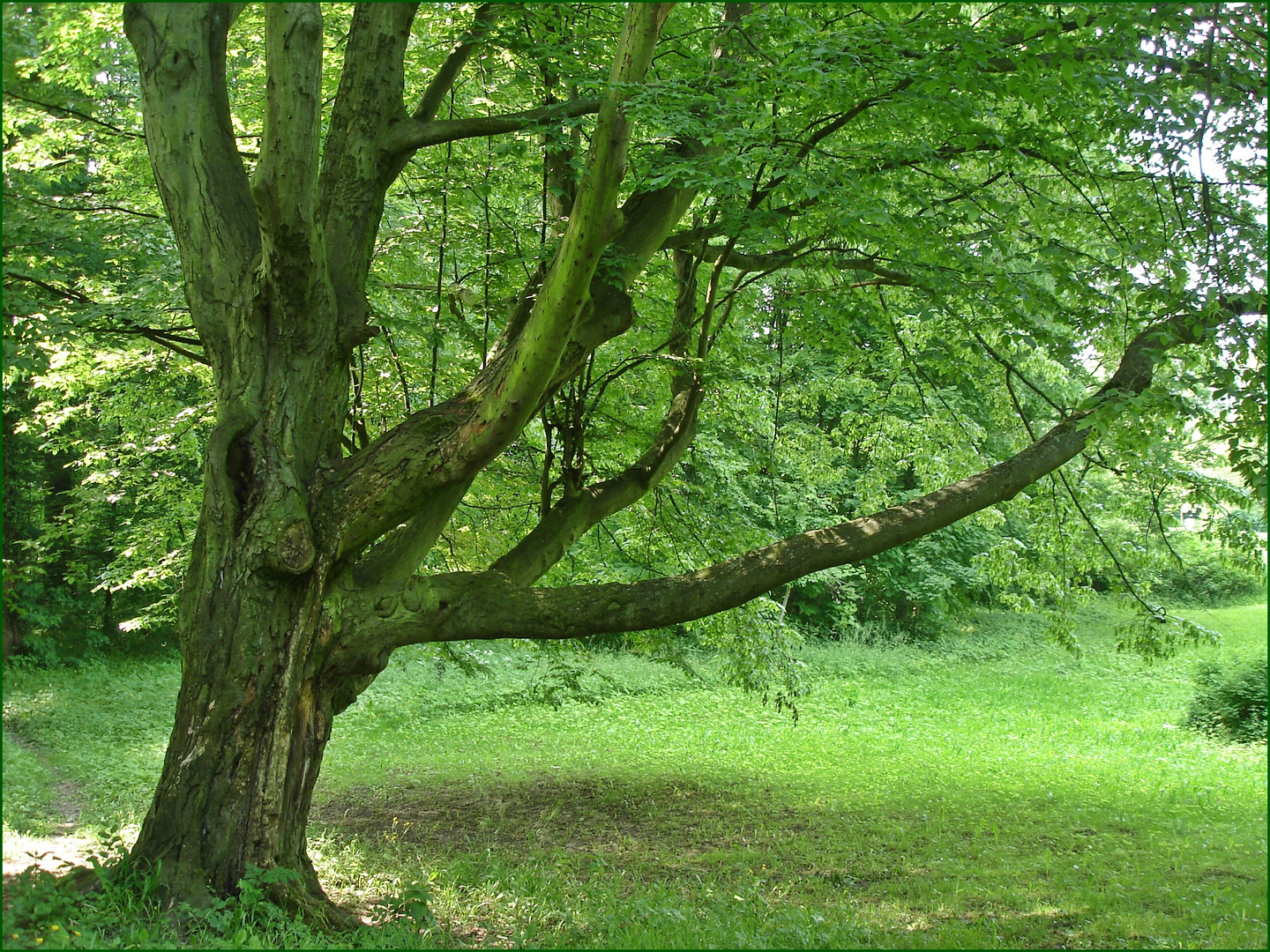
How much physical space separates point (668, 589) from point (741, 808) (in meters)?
4.40

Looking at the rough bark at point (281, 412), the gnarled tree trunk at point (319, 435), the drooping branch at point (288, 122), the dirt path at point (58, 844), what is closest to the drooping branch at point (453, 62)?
the gnarled tree trunk at point (319, 435)

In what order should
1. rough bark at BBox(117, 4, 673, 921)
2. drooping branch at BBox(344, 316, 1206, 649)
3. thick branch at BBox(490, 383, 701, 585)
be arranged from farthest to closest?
thick branch at BBox(490, 383, 701, 585) → drooping branch at BBox(344, 316, 1206, 649) → rough bark at BBox(117, 4, 673, 921)

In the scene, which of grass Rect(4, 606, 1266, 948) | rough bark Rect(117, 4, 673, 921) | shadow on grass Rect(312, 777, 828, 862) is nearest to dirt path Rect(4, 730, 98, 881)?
grass Rect(4, 606, 1266, 948)

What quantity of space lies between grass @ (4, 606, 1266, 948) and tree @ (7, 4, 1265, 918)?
1.45 meters

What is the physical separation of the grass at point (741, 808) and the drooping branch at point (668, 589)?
1581mm

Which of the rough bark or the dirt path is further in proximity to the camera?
the dirt path

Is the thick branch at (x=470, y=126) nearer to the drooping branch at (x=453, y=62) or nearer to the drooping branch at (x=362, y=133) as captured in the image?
the drooping branch at (x=362, y=133)

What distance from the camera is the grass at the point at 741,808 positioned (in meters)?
5.58

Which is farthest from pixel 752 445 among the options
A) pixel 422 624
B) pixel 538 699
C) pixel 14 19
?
pixel 14 19

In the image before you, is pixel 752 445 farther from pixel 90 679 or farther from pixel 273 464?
pixel 90 679

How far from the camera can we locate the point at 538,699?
907 cm

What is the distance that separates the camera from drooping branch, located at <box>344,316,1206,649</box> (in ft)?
18.7

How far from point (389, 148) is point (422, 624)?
9.88 ft

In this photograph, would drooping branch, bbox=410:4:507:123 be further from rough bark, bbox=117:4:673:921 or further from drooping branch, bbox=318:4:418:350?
rough bark, bbox=117:4:673:921
